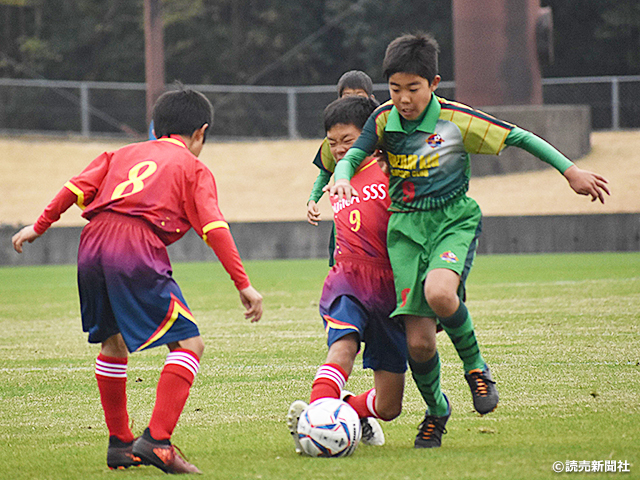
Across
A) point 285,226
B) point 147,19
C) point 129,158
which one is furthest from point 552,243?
point 129,158

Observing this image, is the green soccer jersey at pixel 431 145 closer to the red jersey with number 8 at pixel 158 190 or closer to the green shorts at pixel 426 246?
the green shorts at pixel 426 246

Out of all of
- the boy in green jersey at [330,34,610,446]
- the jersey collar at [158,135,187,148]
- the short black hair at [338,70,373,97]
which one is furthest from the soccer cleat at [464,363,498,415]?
the short black hair at [338,70,373,97]

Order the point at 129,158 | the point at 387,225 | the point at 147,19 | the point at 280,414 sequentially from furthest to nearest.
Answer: the point at 147,19 < the point at 280,414 < the point at 387,225 < the point at 129,158

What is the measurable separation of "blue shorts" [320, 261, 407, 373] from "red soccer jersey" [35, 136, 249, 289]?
1.99 feet

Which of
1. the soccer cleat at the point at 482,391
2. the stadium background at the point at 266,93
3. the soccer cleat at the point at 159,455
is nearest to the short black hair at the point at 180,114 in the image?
the soccer cleat at the point at 159,455

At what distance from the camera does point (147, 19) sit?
91.4 feet

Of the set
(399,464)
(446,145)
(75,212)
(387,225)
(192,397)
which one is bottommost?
(75,212)

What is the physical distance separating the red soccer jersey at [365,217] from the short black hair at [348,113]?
252 millimetres

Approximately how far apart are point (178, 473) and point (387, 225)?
1585 millimetres

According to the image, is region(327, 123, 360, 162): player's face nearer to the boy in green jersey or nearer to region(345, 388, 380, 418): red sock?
the boy in green jersey

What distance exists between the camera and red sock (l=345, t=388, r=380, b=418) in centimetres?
484

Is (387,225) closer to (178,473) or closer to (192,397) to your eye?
(178,473)

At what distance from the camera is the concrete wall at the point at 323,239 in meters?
19.1

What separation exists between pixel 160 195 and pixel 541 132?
76.3 ft
